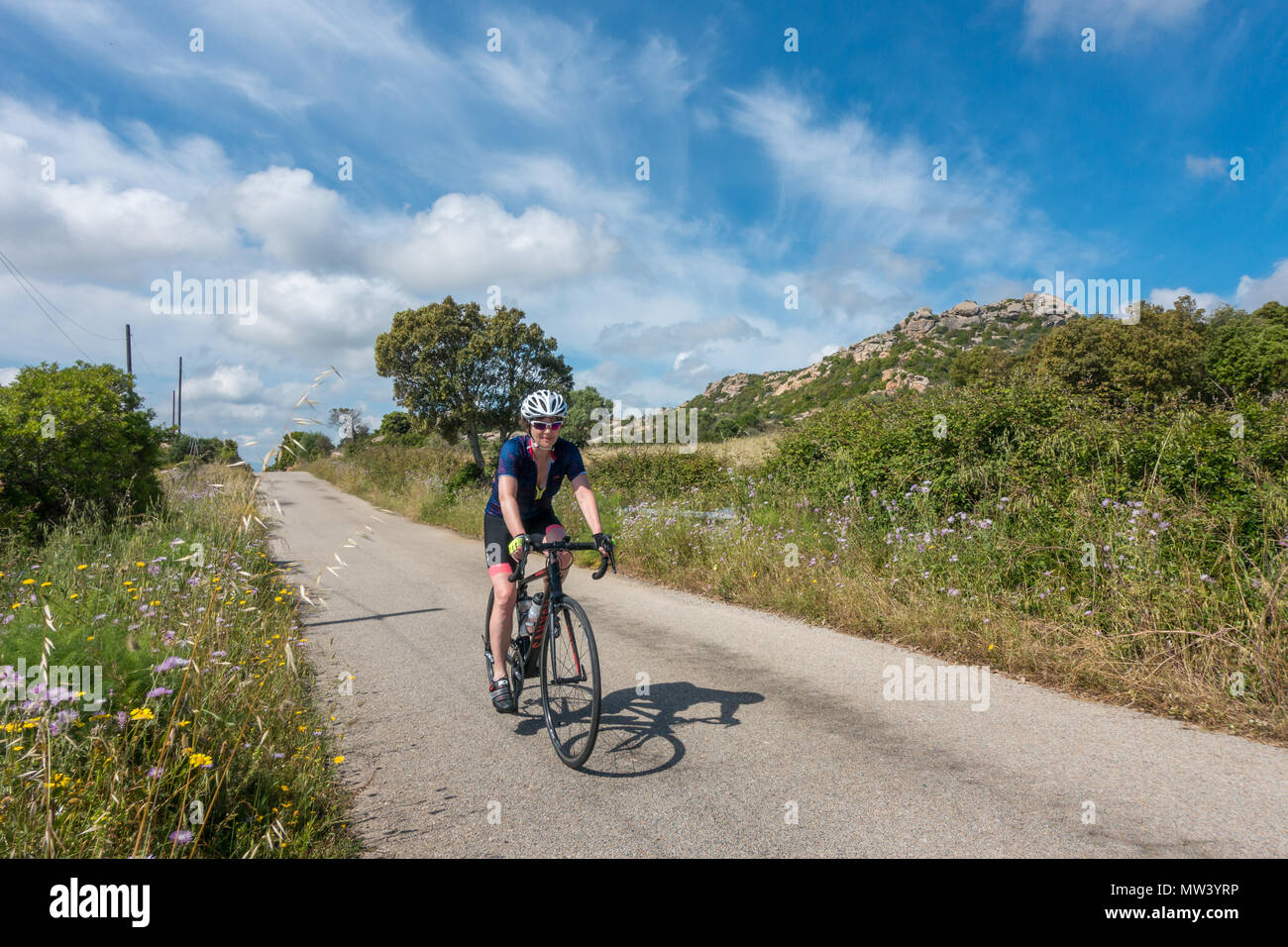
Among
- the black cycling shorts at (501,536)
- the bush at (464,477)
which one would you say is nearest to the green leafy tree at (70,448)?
the black cycling shorts at (501,536)

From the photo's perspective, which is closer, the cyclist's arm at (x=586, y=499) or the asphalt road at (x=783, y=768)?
the asphalt road at (x=783, y=768)

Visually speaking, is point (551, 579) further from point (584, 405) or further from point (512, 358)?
point (584, 405)

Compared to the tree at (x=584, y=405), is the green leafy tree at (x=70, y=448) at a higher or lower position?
lower

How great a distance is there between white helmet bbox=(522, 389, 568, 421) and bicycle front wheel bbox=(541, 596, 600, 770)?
1255 mm

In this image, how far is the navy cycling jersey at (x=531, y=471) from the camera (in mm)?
4496

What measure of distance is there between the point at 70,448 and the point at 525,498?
7764 millimetres

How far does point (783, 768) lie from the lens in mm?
3707

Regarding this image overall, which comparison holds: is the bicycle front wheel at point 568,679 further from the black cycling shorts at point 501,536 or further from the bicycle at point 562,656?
the black cycling shorts at point 501,536

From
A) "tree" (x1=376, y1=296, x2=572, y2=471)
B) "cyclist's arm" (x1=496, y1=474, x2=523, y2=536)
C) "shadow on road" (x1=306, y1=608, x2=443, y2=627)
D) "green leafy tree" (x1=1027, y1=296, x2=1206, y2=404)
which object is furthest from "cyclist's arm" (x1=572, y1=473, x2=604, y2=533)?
"green leafy tree" (x1=1027, y1=296, x2=1206, y2=404)

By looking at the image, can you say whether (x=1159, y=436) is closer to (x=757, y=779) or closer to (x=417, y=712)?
(x=757, y=779)

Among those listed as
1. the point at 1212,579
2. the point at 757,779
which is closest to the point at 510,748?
the point at 757,779

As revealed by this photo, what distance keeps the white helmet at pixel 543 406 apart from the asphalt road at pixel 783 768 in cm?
133

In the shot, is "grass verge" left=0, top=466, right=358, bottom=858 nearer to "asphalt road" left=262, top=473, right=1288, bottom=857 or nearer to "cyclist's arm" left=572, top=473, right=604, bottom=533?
"asphalt road" left=262, top=473, right=1288, bottom=857
